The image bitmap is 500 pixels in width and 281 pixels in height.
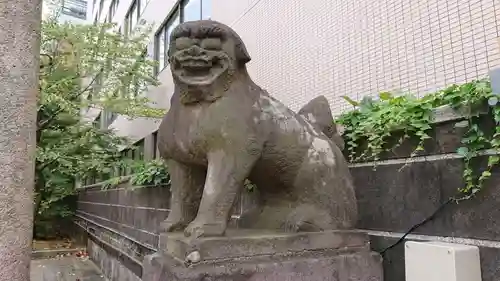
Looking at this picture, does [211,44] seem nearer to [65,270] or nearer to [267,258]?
[267,258]

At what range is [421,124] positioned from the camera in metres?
2.29

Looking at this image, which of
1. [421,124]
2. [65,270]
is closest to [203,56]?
[421,124]

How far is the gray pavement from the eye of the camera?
669 cm

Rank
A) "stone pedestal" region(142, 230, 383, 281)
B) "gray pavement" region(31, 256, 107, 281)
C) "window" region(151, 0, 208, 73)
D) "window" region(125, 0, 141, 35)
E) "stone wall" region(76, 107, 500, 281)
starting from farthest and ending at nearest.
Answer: "window" region(125, 0, 141, 35) → "window" region(151, 0, 208, 73) → "gray pavement" region(31, 256, 107, 281) → "stone wall" region(76, 107, 500, 281) → "stone pedestal" region(142, 230, 383, 281)

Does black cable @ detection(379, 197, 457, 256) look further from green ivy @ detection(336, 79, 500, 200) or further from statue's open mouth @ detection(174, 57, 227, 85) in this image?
statue's open mouth @ detection(174, 57, 227, 85)

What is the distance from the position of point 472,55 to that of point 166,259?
2190 millimetres

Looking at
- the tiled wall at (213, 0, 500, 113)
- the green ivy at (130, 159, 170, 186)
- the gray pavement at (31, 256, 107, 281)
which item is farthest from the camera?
the gray pavement at (31, 256, 107, 281)

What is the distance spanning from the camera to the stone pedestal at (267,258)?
182cm

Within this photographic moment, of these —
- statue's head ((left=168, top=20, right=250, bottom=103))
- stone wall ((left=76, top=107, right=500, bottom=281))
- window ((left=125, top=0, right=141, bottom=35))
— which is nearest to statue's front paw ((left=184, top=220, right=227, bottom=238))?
statue's head ((left=168, top=20, right=250, bottom=103))

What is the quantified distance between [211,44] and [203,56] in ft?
0.30

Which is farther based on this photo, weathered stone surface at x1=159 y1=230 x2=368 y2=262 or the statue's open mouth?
the statue's open mouth

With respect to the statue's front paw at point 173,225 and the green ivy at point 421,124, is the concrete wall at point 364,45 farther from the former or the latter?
the statue's front paw at point 173,225

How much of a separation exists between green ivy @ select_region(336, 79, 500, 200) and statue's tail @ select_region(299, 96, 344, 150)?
0.18m

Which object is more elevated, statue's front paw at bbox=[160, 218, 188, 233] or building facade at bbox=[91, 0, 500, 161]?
building facade at bbox=[91, 0, 500, 161]
